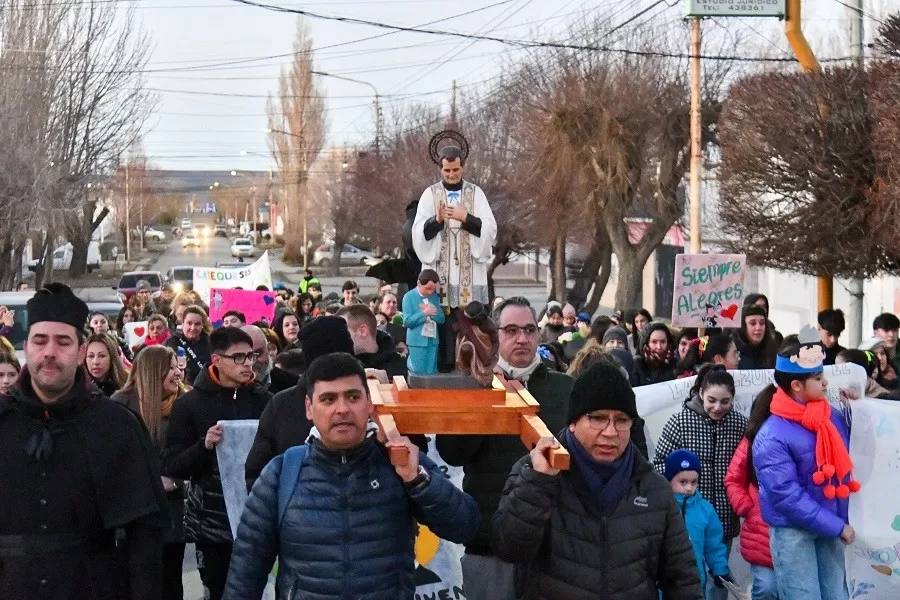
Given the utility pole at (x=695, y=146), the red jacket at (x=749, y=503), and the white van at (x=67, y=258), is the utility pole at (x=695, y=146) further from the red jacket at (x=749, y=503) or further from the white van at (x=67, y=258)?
the white van at (x=67, y=258)

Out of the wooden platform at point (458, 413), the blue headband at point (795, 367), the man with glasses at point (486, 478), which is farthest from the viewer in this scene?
the blue headband at point (795, 367)

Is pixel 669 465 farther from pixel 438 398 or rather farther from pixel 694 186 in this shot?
pixel 694 186

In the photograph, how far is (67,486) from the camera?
4840 mm

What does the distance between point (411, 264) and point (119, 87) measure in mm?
40894

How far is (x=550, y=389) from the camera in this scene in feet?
20.1

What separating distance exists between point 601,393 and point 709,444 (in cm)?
350

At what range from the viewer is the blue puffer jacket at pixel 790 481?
267 inches

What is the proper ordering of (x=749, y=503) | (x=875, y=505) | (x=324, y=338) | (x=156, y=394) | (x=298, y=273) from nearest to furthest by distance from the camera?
(x=324, y=338), (x=749, y=503), (x=156, y=394), (x=875, y=505), (x=298, y=273)

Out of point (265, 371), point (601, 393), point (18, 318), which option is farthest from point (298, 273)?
point (601, 393)

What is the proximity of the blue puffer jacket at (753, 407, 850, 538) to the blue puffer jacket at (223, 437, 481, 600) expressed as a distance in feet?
8.73

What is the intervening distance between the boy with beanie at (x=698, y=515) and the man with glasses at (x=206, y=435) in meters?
2.18

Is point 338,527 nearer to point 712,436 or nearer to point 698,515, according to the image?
point 698,515

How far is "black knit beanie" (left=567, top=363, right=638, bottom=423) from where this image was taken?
185 inches

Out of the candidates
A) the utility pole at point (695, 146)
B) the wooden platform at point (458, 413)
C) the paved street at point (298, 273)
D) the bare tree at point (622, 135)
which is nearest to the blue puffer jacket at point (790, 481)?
the wooden platform at point (458, 413)
